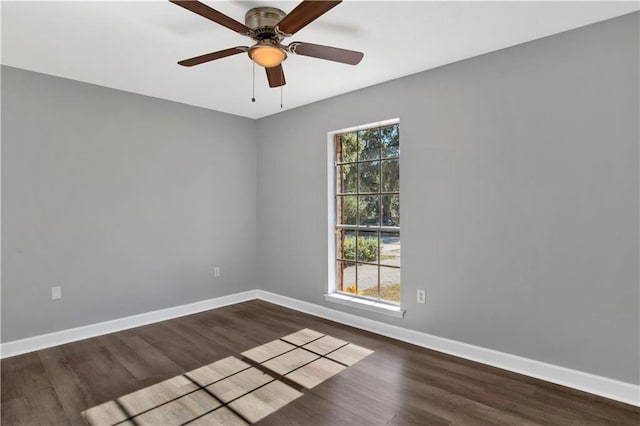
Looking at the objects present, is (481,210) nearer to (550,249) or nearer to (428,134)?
(550,249)

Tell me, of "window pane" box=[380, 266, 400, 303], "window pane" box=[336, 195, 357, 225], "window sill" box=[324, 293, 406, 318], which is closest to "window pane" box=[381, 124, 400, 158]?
"window pane" box=[336, 195, 357, 225]

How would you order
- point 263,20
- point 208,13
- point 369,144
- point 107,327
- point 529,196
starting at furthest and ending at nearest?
point 369,144 → point 107,327 → point 529,196 → point 263,20 → point 208,13

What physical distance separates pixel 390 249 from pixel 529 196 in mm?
1349

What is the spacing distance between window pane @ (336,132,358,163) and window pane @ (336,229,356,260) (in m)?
0.82

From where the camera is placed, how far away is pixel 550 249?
8.03ft

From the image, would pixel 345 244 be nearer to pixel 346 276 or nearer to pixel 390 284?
pixel 346 276

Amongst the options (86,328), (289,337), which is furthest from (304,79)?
(86,328)

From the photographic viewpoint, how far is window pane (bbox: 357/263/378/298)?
11.8ft

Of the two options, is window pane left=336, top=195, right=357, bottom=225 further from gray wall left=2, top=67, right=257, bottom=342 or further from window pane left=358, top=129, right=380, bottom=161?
gray wall left=2, top=67, right=257, bottom=342

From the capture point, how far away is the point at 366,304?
11.5 ft

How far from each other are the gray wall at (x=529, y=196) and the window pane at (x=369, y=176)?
0.42 meters

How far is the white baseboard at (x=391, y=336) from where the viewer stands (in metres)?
2.26

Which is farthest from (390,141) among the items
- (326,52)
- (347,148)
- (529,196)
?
(326,52)

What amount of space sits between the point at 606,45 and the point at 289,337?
3340 millimetres
